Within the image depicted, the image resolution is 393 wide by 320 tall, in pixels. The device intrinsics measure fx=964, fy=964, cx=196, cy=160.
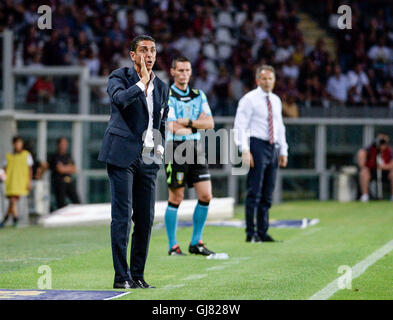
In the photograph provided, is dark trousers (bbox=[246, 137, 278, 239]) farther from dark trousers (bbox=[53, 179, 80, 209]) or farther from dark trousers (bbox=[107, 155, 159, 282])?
dark trousers (bbox=[53, 179, 80, 209])

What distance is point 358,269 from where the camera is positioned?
9.18 metres

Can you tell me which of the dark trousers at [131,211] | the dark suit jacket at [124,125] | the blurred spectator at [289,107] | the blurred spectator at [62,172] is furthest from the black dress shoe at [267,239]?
the blurred spectator at [289,107]

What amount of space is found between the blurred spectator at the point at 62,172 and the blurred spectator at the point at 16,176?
1.66 m

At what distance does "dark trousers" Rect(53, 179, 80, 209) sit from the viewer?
61.3 ft

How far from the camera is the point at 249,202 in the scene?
12.3 metres

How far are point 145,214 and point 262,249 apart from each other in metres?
3.73

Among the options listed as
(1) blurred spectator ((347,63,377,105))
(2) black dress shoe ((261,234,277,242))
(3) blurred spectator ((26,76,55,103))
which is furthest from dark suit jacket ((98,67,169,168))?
(1) blurred spectator ((347,63,377,105))

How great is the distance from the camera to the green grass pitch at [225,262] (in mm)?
7777

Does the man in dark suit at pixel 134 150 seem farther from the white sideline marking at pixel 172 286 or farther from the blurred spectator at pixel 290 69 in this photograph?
the blurred spectator at pixel 290 69

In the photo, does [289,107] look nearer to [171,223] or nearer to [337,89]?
[337,89]

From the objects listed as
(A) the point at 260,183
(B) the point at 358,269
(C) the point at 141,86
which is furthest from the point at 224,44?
(C) the point at 141,86

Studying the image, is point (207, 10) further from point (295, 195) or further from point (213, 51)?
point (295, 195)

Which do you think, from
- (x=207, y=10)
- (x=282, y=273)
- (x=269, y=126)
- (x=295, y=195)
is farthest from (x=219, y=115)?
(x=282, y=273)

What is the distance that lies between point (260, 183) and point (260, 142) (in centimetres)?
52
